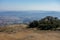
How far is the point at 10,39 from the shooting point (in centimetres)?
1355

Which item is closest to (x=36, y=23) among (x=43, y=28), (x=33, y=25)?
(x=33, y=25)

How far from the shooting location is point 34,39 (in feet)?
43.6

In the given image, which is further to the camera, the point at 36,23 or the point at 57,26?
the point at 36,23

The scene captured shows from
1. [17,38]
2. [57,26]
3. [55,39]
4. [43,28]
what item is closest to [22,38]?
[17,38]

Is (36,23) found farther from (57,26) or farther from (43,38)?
(43,38)

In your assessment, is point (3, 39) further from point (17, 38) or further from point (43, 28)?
point (43, 28)

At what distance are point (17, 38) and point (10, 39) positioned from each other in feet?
2.08

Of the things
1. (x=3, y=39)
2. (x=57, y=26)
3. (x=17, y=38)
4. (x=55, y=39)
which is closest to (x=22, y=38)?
(x=17, y=38)

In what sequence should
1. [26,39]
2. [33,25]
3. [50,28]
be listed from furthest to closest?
[33,25] < [50,28] < [26,39]

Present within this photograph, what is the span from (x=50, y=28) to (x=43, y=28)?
793 millimetres

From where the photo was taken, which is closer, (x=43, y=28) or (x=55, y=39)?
(x=55, y=39)

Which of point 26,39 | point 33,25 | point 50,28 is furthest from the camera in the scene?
point 33,25

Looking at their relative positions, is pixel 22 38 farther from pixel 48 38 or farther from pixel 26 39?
pixel 48 38

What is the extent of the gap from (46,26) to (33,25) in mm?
3406
